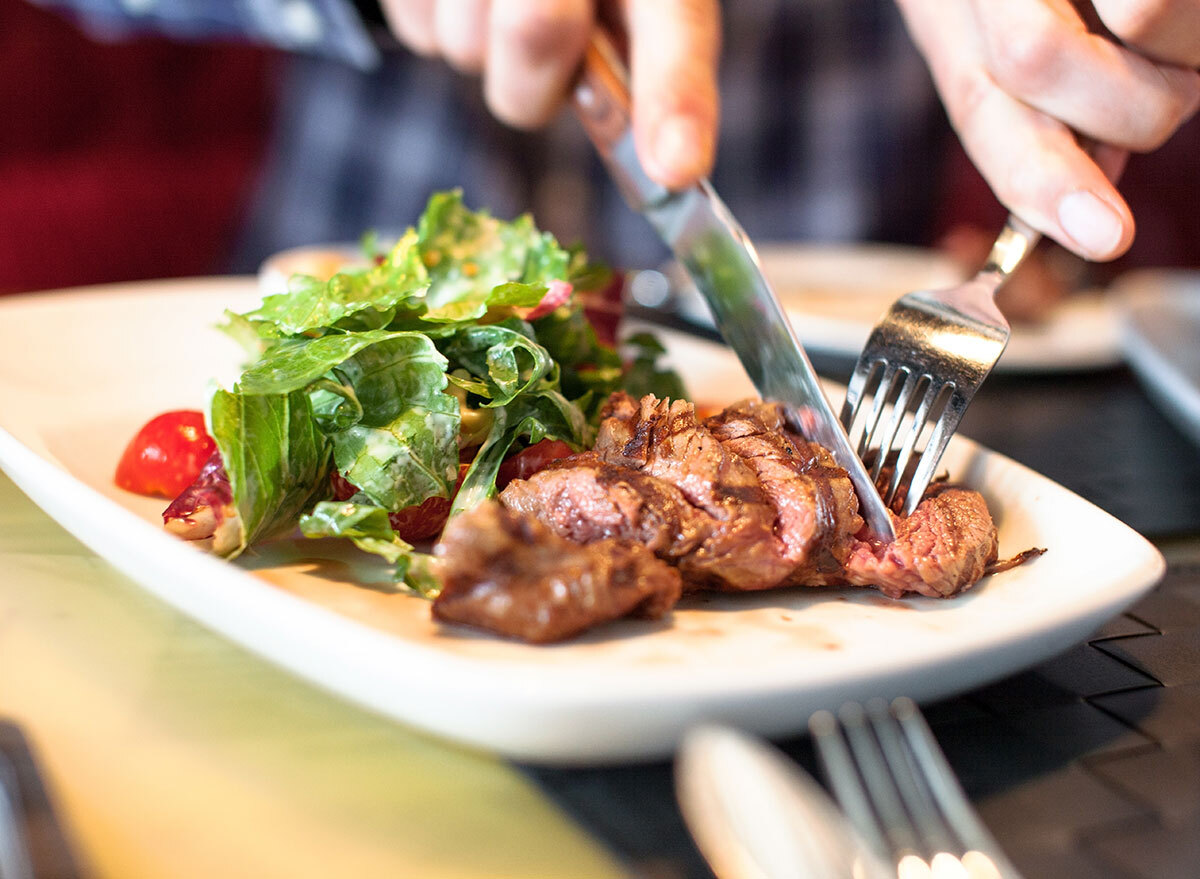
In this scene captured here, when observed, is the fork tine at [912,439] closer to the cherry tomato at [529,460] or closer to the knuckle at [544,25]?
the cherry tomato at [529,460]

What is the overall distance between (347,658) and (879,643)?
2.29 ft

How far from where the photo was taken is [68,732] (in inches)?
47.7

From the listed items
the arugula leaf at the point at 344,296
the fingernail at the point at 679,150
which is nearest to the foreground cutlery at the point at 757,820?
the arugula leaf at the point at 344,296

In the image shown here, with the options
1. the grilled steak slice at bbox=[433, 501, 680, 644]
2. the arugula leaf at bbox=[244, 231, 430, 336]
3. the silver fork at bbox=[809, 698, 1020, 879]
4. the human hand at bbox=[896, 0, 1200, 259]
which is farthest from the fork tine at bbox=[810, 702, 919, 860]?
the human hand at bbox=[896, 0, 1200, 259]

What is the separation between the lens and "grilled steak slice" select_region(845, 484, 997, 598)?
60.0 inches

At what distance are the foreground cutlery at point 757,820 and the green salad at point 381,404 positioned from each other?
61 cm

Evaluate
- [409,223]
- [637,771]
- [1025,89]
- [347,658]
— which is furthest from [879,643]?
[409,223]

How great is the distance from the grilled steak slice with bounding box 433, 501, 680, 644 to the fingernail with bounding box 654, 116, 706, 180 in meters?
0.98

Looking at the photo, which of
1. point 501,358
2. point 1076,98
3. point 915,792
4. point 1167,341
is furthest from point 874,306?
point 915,792

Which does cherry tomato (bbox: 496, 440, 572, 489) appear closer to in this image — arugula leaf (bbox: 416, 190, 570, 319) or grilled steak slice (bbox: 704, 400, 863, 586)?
grilled steak slice (bbox: 704, 400, 863, 586)

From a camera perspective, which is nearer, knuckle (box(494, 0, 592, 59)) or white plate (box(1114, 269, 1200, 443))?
knuckle (box(494, 0, 592, 59))

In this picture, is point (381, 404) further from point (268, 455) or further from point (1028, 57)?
point (1028, 57)

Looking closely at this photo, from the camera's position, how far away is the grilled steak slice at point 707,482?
1.50 meters

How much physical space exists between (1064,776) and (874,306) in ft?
9.57
